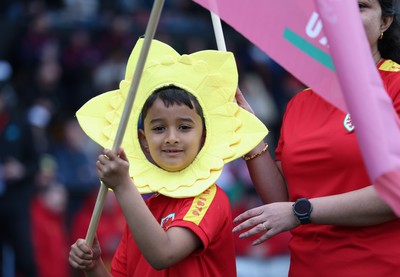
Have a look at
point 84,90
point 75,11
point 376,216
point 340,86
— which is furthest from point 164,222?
point 75,11

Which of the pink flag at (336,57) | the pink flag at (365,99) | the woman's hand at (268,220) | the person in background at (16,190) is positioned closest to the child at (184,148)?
the woman's hand at (268,220)

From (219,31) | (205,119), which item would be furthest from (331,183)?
(219,31)

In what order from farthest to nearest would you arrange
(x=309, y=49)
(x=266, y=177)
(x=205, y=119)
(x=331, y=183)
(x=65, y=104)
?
1. (x=65, y=104)
2. (x=266, y=177)
3. (x=205, y=119)
4. (x=331, y=183)
5. (x=309, y=49)

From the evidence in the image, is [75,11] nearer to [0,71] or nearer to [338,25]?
[0,71]

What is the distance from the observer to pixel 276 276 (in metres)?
10.2

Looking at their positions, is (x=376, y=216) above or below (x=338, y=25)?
below

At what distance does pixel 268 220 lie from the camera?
4164 millimetres

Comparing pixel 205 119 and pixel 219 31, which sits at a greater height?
pixel 219 31

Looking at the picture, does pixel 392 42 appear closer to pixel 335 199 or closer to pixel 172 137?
pixel 335 199

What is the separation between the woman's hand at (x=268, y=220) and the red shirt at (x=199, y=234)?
0.12m

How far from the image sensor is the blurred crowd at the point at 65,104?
31.4 ft

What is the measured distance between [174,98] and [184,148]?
217mm

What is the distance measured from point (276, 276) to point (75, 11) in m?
4.71

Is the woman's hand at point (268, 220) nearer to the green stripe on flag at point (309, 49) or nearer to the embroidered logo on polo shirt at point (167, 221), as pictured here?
the embroidered logo on polo shirt at point (167, 221)
